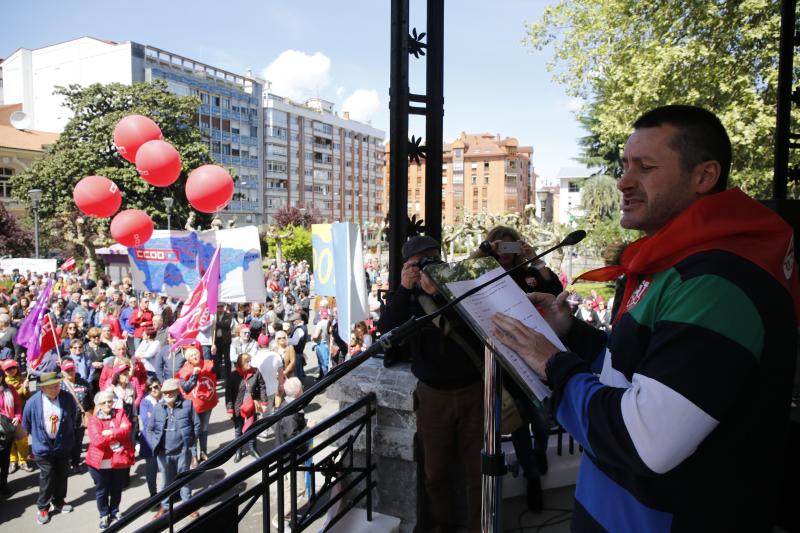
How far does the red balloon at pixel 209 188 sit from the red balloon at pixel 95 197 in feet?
5.38

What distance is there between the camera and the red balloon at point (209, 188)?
381 inches

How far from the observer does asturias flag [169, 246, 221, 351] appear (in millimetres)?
9328

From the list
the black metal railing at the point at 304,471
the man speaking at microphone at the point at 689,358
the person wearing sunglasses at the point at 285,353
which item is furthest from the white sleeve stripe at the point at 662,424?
the person wearing sunglasses at the point at 285,353

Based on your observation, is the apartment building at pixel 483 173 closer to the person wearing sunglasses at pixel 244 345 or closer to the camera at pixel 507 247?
the person wearing sunglasses at pixel 244 345

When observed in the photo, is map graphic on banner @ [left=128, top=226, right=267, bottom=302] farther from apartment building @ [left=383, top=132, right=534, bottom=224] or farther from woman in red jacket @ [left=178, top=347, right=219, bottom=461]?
apartment building @ [left=383, top=132, right=534, bottom=224]

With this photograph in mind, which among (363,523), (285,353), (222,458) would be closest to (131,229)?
(285,353)

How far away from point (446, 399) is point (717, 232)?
218 centimetres

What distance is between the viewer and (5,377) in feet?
27.3

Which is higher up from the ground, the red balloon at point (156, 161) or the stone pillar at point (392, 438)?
the red balloon at point (156, 161)

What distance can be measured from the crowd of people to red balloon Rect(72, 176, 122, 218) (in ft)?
7.33

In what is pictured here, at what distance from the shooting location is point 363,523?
324 cm

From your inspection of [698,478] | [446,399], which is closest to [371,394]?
[446,399]

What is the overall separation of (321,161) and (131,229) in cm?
7084

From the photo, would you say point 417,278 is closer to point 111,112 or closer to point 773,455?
point 773,455
